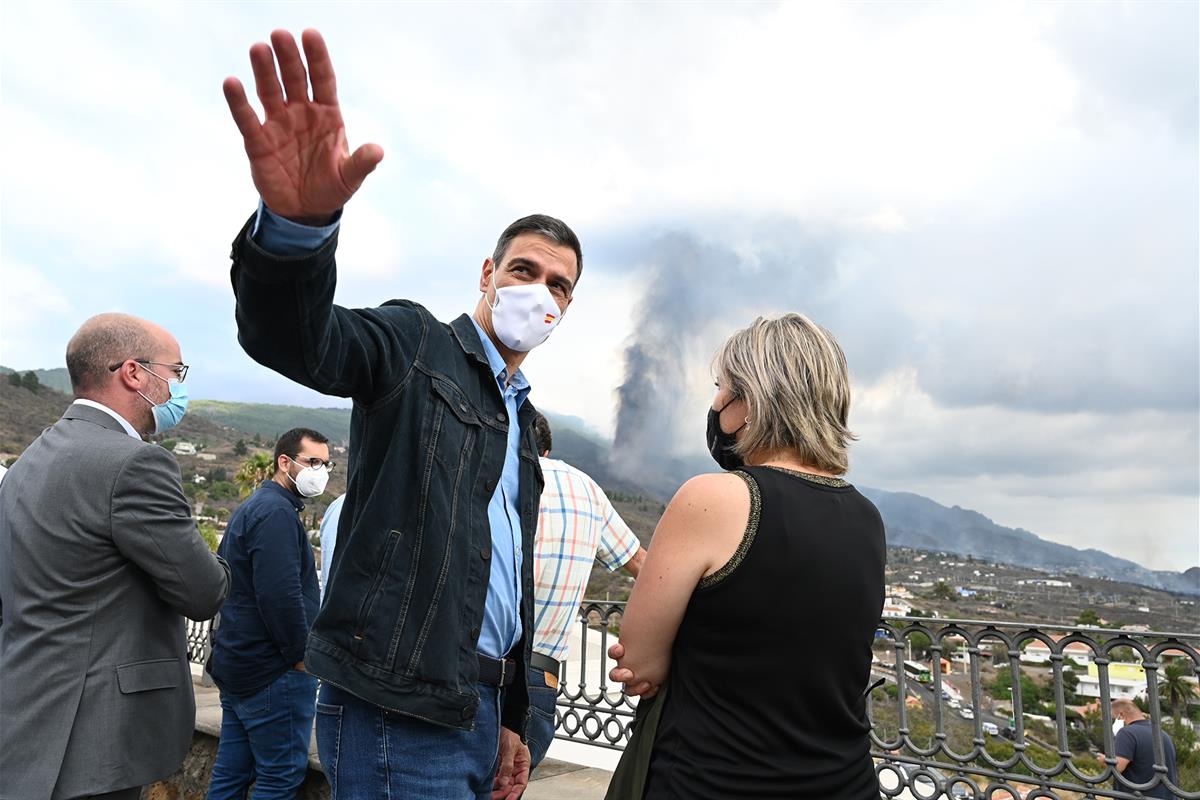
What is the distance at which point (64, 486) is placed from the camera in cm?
255

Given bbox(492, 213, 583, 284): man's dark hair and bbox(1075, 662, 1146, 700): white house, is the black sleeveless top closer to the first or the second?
bbox(492, 213, 583, 284): man's dark hair

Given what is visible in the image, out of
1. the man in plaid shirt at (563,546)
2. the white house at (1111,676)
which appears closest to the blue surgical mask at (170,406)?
the man in plaid shirt at (563,546)

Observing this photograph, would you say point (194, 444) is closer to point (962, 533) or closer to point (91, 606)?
point (91, 606)

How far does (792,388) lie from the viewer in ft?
6.79

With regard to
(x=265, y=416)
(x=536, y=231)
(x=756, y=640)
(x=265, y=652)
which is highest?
(x=265, y=416)

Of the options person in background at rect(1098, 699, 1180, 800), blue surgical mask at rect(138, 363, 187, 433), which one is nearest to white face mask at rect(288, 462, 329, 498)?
blue surgical mask at rect(138, 363, 187, 433)

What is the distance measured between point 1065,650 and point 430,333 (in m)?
3.82

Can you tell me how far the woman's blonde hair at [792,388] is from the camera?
2035 millimetres

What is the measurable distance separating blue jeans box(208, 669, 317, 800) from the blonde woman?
113 inches

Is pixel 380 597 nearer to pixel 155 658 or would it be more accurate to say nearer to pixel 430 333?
pixel 430 333

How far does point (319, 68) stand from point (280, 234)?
275 mm

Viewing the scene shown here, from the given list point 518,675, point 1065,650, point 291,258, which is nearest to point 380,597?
point 518,675

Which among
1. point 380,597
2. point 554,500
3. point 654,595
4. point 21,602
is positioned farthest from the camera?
point 554,500

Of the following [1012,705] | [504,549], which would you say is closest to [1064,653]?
[1012,705]
